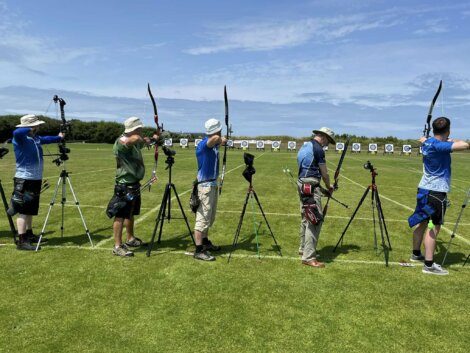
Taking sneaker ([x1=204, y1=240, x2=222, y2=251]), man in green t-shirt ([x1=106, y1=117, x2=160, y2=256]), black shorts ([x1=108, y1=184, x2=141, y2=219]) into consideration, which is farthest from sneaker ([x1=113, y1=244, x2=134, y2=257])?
sneaker ([x1=204, y1=240, x2=222, y2=251])

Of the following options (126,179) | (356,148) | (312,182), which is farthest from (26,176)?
(356,148)

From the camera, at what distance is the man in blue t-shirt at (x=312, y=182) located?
6234 millimetres

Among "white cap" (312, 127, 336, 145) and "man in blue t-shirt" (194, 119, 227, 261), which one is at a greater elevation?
"white cap" (312, 127, 336, 145)

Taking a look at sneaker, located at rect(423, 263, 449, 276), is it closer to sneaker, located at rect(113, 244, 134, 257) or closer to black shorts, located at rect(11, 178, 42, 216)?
sneaker, located at rect(113, 244, 134, 257)

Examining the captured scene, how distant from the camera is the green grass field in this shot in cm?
407

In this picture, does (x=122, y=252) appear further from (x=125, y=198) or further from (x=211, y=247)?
(x=211, y=247)

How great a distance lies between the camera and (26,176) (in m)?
6.91

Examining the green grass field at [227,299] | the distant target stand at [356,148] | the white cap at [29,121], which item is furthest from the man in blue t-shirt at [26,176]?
the distant target stand at [356,148]

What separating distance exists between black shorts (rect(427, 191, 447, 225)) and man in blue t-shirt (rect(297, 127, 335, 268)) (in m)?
1.68

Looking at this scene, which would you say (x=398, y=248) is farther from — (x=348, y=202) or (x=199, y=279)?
(x=348, y=202)

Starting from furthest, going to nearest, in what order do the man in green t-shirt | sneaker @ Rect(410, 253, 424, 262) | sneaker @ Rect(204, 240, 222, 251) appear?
sneaker @ Rect(204, 240, 222, 251), sneaker @ Rect(410, 253, 424, 262), the man in green t-shirt

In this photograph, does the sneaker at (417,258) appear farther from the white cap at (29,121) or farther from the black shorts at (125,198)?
the white cap at (29,121)

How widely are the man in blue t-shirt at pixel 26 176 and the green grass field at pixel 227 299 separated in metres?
0.55

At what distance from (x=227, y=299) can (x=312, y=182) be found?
8.16ft
